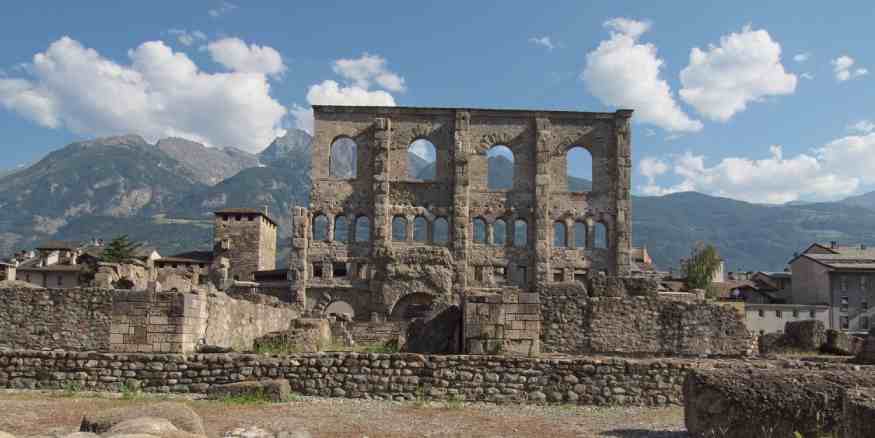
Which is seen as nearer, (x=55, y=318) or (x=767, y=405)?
(x=767, y=405)

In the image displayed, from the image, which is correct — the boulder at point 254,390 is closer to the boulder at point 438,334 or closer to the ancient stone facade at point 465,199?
the boulder at point 438,334

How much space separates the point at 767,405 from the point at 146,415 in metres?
6.86

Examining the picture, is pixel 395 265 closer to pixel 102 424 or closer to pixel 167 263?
pixel 167 263

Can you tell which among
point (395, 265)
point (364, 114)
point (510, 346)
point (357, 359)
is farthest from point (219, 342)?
point (364, 114)

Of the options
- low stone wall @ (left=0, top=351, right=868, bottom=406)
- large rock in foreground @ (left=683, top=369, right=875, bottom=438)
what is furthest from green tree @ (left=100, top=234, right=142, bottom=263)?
large rock in foreground @ (left=683, top=369, right=875, bottom=438)

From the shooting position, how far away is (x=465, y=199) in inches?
1812

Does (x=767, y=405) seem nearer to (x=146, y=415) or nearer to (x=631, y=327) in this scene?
(x=146, y=415)

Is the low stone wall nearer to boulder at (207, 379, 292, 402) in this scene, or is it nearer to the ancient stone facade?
boulder at (207, 379, 292, 402)

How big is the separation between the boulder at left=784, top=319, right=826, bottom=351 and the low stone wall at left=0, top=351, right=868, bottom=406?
9.65m

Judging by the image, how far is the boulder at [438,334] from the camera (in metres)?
16.1

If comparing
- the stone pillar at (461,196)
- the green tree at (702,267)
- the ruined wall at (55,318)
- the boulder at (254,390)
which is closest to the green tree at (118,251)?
the stone pillar at (461,196)

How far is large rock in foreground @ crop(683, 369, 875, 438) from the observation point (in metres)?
8.45

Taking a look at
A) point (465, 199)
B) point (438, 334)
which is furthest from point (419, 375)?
point (465, 199)

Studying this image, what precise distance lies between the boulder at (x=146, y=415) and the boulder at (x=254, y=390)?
3.31 meters
